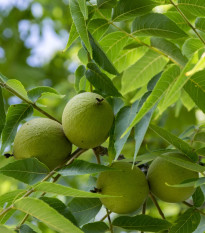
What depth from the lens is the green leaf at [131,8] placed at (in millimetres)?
1812

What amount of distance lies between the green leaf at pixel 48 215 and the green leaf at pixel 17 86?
61 centimetres

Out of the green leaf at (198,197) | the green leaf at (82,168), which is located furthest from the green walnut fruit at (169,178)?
the green leaf at (82,168)

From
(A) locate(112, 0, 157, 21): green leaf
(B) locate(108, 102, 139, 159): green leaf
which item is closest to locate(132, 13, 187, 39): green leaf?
(A) locate(112, 0, 157, 21): green leaf

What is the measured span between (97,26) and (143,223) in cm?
94

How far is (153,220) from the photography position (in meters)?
1.77

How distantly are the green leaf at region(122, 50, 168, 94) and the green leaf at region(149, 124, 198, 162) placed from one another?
676mm

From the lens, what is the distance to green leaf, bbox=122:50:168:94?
2277 millimetres

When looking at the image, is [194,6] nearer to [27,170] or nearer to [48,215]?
[27,170]

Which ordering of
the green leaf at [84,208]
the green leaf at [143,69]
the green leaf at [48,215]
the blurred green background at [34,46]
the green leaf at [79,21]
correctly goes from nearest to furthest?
the green leaf at [48,215], the green leaf at [79,21], the green leaf at [84,208], the green leaf at [143,69], the blurred green background at [34,46]

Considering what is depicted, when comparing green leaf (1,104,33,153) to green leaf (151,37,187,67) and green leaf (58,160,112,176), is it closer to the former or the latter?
green leaf (58,160,112,176)

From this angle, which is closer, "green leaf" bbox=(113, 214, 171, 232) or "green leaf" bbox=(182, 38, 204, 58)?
"green leaf" bbox=(113, 214, 171, 232)

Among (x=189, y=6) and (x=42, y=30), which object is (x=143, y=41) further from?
(x=42, y=30)

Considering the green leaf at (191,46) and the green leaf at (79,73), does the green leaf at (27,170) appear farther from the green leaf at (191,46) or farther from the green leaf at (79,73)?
the green leaf at (191,46)

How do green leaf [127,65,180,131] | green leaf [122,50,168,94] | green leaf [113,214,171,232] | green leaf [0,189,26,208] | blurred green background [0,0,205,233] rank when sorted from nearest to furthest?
green leaf [127,65,180,131]
green leaf [0,189,26,208]
green leaf [113,214,171,232]
green leaf [122,50,168,94]
blurred green background [0,0,205,233]
